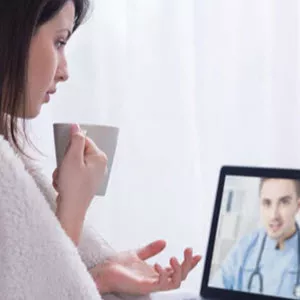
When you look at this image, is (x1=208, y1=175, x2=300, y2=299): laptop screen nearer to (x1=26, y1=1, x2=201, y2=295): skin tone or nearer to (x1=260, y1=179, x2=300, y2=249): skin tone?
(x1=260, y1=179, x2=300, y2=249): skin tone

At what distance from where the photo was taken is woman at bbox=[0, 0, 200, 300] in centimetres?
71

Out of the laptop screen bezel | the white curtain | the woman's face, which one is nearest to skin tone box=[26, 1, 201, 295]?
the woman's face

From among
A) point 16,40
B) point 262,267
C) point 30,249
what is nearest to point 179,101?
point 262,267

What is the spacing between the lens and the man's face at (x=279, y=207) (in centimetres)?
104

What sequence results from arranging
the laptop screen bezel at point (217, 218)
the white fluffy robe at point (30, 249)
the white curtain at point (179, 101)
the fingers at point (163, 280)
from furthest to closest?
the white curtain at point (179, 101), the laptop screen bezel at point (217, 218), the fingers at point (163, 280), the white fluffy robe at point (30, 249)

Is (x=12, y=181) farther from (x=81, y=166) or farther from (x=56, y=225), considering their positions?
(x=81, y=166)

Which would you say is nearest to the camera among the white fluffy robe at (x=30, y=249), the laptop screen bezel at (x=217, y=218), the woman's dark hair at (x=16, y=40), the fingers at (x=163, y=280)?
the white fluffy robe at (x=30, y=249)

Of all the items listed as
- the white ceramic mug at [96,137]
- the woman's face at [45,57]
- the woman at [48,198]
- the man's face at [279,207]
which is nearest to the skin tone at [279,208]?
the man's face at [279,207]

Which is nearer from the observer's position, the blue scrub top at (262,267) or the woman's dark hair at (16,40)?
the woman's dark hair at (16,40)

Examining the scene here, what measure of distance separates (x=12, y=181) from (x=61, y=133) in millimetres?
180

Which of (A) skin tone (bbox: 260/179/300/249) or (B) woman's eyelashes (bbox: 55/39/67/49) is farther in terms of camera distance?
(A) skin tone (bbox: 260/179/300/249)

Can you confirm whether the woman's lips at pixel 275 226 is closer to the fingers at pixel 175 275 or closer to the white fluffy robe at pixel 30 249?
the fingers at pixel 175 275

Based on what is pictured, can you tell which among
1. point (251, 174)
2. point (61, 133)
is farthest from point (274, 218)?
point (61, 133)

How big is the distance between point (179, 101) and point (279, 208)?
0.39 meters
